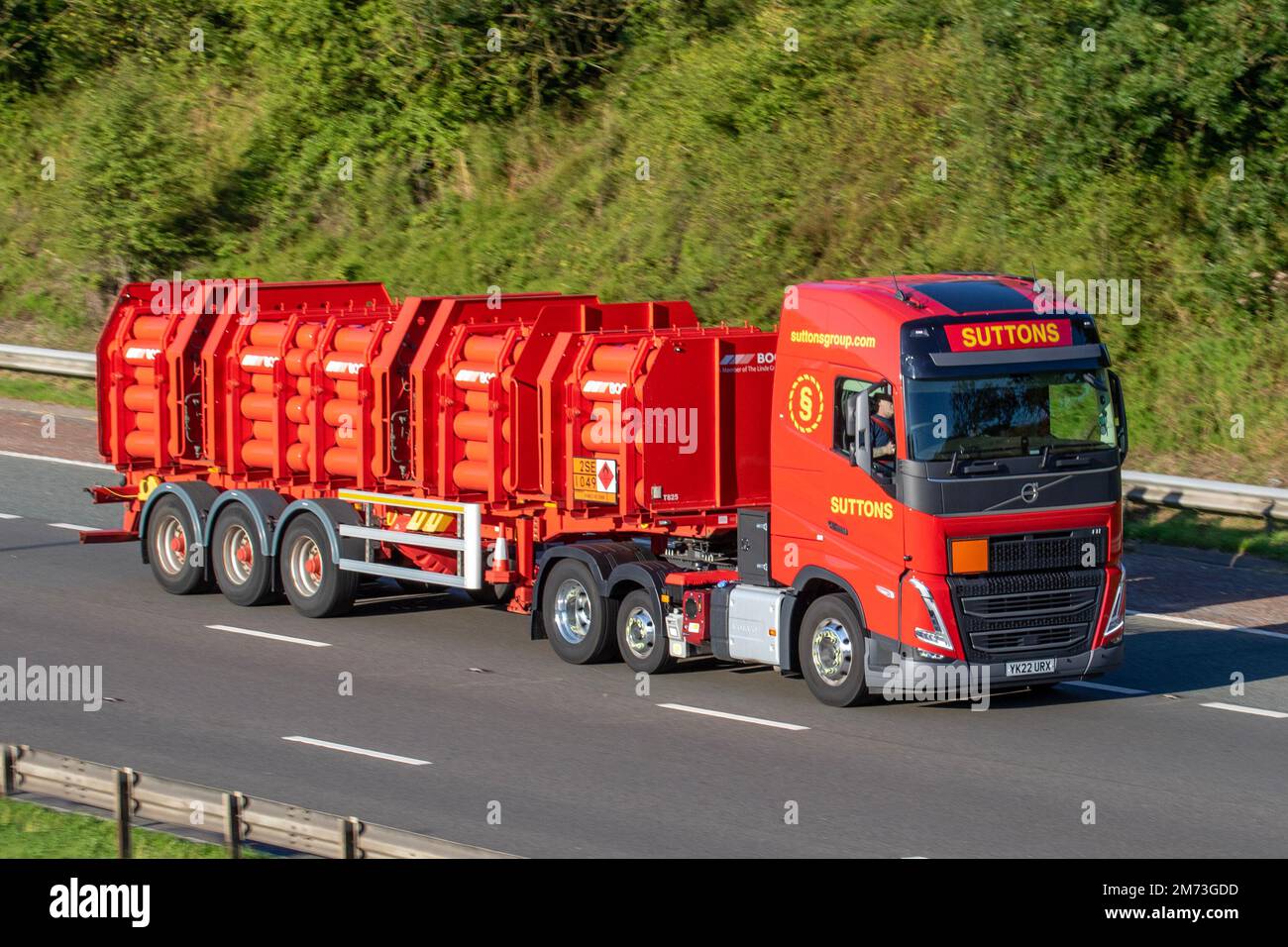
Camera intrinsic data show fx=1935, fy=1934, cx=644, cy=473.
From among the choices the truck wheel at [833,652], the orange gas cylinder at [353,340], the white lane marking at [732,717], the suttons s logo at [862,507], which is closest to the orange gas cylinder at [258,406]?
the orange gas cylinder at [353,340]

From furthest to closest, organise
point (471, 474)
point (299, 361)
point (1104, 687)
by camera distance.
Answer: point (299, 361) < point (471, 474) < point (1104, 687)

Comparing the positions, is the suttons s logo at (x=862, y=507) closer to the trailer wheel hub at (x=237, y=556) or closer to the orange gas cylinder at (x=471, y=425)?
the orange gas cylinder at (x=471, y=425)

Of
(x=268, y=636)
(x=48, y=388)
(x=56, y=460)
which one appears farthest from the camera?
(x=48, y=388)

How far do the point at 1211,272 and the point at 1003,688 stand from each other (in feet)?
38.1

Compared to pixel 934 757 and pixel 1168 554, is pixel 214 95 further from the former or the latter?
pixel 934 757

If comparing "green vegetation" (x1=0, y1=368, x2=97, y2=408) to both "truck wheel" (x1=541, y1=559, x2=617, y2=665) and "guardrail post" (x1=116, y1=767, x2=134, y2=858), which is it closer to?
"truck wheel" (x1=541, y1=559, x2=617, y2=665)

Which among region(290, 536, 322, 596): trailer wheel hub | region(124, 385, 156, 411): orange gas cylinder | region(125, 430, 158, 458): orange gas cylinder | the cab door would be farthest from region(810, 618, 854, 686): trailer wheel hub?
region(125, 430, 158, 458): orange gas cylinder

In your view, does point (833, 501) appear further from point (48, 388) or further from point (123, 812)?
point (48, 388)

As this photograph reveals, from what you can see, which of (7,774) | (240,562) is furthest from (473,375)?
(7,774)

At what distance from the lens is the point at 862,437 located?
13719mm

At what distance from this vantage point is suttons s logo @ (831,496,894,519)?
45.0ft

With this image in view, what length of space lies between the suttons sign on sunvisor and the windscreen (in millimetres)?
222

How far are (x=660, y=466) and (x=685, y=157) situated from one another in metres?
15.6
